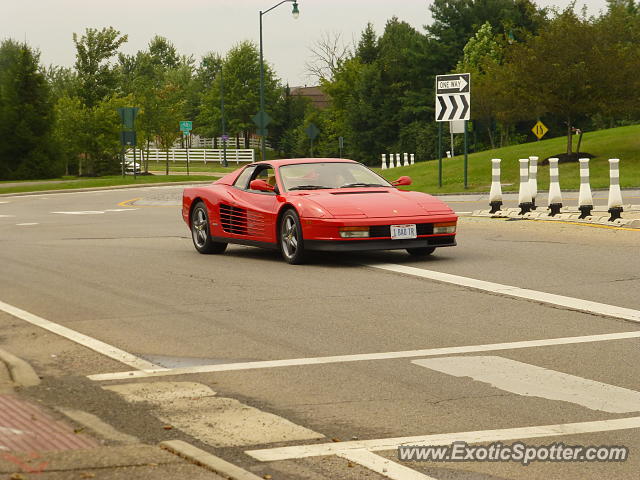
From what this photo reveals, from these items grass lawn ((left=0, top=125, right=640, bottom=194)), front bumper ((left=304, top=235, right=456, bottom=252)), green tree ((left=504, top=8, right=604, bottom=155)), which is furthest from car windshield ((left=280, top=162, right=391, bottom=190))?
green tree ((left=504, top=8, right=604, bottom=155))

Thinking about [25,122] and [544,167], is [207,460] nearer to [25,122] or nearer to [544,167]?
[544,167]

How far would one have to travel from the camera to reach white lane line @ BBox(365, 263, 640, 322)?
30.3ft

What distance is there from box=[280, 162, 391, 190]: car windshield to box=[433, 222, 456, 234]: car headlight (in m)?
1.27

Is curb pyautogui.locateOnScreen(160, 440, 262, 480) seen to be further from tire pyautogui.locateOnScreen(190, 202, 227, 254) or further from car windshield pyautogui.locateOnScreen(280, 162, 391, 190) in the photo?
tire pyautogui.locateOnScreen(190, 202, 227, 254)

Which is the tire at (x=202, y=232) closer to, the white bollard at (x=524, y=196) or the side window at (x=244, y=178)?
the side window at (x=244, y=178)

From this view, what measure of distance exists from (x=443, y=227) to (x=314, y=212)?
1.57 meters

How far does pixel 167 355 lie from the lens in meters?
7.66

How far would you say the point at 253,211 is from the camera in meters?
Answer: 14.0

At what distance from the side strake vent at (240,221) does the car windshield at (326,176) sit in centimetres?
60

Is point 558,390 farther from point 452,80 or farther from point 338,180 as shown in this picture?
point 452,80

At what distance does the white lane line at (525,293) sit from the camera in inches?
363

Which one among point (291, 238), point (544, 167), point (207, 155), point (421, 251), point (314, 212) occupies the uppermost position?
point (207, 155)

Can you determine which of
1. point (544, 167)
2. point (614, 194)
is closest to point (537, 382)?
point (614, 194)

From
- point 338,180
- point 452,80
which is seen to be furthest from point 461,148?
point 338,180
